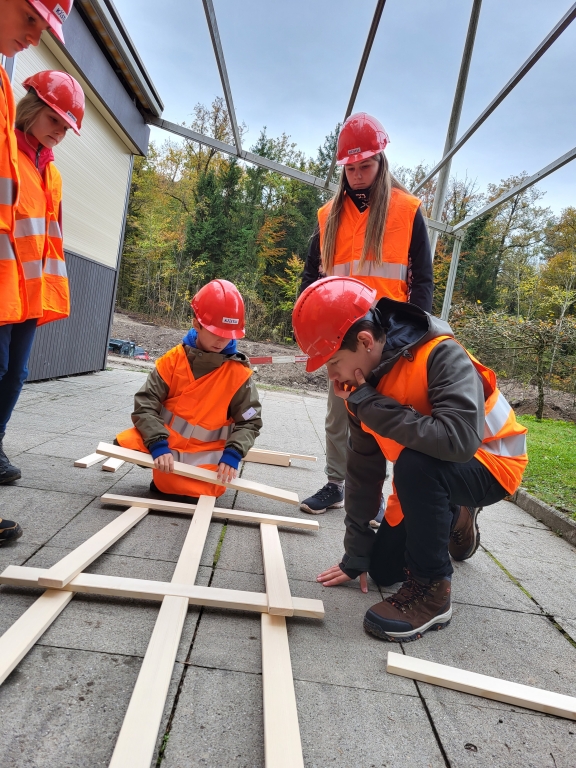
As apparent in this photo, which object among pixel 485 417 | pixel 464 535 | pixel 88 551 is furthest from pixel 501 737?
pixel 88 551

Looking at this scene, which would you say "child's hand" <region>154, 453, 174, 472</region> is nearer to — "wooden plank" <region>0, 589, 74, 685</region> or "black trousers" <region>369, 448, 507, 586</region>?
"wooden plank" <region>0, 589, 74, 685</region>

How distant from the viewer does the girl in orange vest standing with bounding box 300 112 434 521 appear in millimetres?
3008

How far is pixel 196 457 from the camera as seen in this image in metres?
3.29

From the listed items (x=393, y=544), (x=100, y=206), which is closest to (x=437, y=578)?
(x=393, y=544)

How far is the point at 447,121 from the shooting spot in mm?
6105

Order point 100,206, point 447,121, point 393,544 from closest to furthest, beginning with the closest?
1. point 393,544
2. point 447,121
3. point 100,206

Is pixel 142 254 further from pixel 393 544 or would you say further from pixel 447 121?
pixel 393 544

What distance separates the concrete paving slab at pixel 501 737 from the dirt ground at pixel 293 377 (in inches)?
469

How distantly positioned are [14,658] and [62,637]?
21cm

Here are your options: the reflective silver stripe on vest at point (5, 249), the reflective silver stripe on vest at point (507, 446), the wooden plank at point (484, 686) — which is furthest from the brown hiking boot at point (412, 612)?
the reflective silver stripe on vest at point (5, 249)

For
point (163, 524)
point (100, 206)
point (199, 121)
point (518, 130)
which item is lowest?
point (163, 524)

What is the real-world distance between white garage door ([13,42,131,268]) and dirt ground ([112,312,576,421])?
627 cm

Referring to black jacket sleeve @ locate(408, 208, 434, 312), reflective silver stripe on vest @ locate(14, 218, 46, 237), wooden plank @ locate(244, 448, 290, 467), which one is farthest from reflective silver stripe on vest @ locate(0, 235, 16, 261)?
wooden plank @ locate(244, 448, 290, 467)

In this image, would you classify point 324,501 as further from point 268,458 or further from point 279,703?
point 279,703
